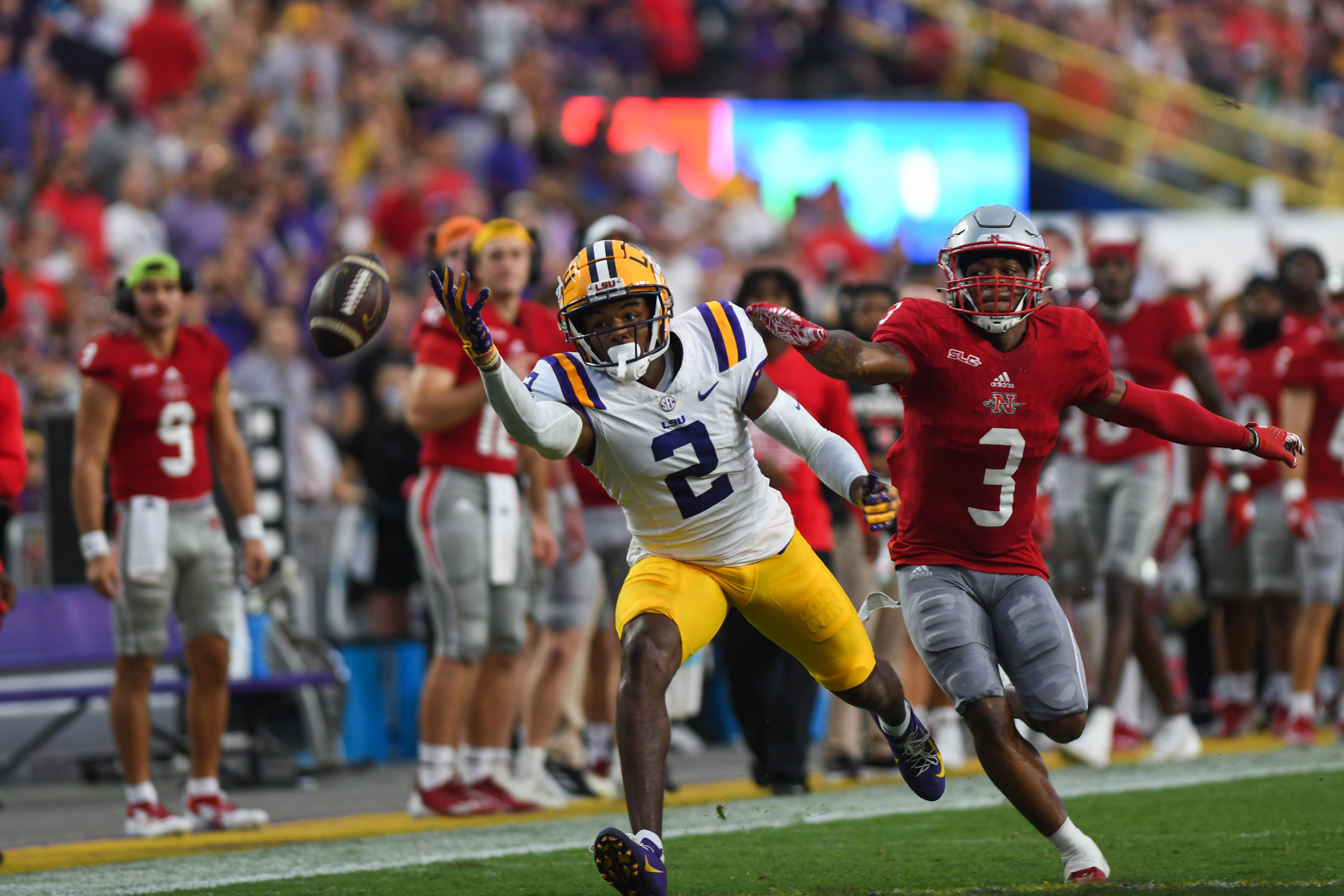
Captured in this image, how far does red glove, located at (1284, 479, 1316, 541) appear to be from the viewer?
873 centimetres

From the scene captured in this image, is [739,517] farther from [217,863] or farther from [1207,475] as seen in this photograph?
[1207,475]

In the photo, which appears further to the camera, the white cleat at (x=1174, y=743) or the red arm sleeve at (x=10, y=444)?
the white cleat at (x=1174, y=743)

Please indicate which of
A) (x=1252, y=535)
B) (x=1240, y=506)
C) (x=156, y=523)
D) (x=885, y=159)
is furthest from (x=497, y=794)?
(x=885, y=159)

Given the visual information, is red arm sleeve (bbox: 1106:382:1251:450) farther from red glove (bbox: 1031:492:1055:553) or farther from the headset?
the headset

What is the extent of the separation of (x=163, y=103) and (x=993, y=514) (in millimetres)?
9174

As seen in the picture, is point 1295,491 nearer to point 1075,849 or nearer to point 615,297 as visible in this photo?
point 1075,849

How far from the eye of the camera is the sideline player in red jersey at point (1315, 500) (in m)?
8.76

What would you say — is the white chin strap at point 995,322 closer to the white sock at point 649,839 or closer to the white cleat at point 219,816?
the white sock at point 649,839

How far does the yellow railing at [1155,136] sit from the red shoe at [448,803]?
42.6ft

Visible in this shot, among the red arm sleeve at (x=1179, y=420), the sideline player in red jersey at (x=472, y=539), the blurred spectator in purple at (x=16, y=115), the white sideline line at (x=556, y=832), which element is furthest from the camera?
the blurred spectator in purple at (x=16, y=115)

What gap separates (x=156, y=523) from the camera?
668 centimetres

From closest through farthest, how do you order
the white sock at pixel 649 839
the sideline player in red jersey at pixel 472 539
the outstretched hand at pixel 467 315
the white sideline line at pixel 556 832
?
1. the white sock at pixel 649 839
2. the outstretched hand at pixel 467 315
3. the white sideline line at pixel 556 832
4. the sideline player in red jersey at pixel 472 539

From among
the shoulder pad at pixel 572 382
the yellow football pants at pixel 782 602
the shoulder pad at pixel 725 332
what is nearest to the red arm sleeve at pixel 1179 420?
the yellow football pants at pixel 782 602

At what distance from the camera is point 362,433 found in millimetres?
10523
